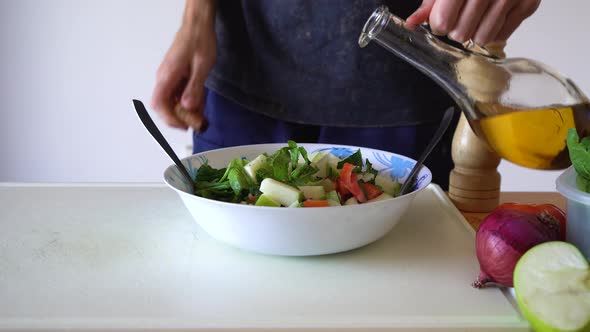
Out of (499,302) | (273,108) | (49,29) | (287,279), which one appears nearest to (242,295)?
(287,279)

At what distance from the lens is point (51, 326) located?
0.42 meters

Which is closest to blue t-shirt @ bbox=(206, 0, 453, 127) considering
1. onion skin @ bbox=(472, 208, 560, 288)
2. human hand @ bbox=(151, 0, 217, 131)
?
human hand @ bbox=(151, 0, 217, 131)

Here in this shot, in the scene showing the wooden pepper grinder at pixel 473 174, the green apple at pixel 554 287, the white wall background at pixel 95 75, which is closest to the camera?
the green apple at pixel 554 287

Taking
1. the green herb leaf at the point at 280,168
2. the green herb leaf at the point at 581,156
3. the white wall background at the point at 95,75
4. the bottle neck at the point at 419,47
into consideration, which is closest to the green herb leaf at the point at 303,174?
the green herb leaf at the point at 280,168

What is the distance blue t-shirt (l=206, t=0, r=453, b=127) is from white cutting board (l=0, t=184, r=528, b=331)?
313mm

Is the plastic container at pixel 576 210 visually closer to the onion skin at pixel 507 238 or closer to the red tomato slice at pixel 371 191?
the onion skin at pixel 507 238

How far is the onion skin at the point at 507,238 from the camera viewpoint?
1.50ft

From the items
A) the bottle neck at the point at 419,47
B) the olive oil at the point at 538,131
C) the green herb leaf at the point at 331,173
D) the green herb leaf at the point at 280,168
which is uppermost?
the bottle neck at the point at 419,47

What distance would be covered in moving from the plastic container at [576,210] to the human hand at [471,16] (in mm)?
222

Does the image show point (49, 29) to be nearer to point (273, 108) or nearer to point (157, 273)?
point (273, 108)

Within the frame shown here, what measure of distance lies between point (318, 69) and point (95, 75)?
1.15 metres

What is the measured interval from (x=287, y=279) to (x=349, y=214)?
0.08 m

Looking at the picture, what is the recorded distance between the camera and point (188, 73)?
0.88 metres

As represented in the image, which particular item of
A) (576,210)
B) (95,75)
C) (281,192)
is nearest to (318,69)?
(281,192)
